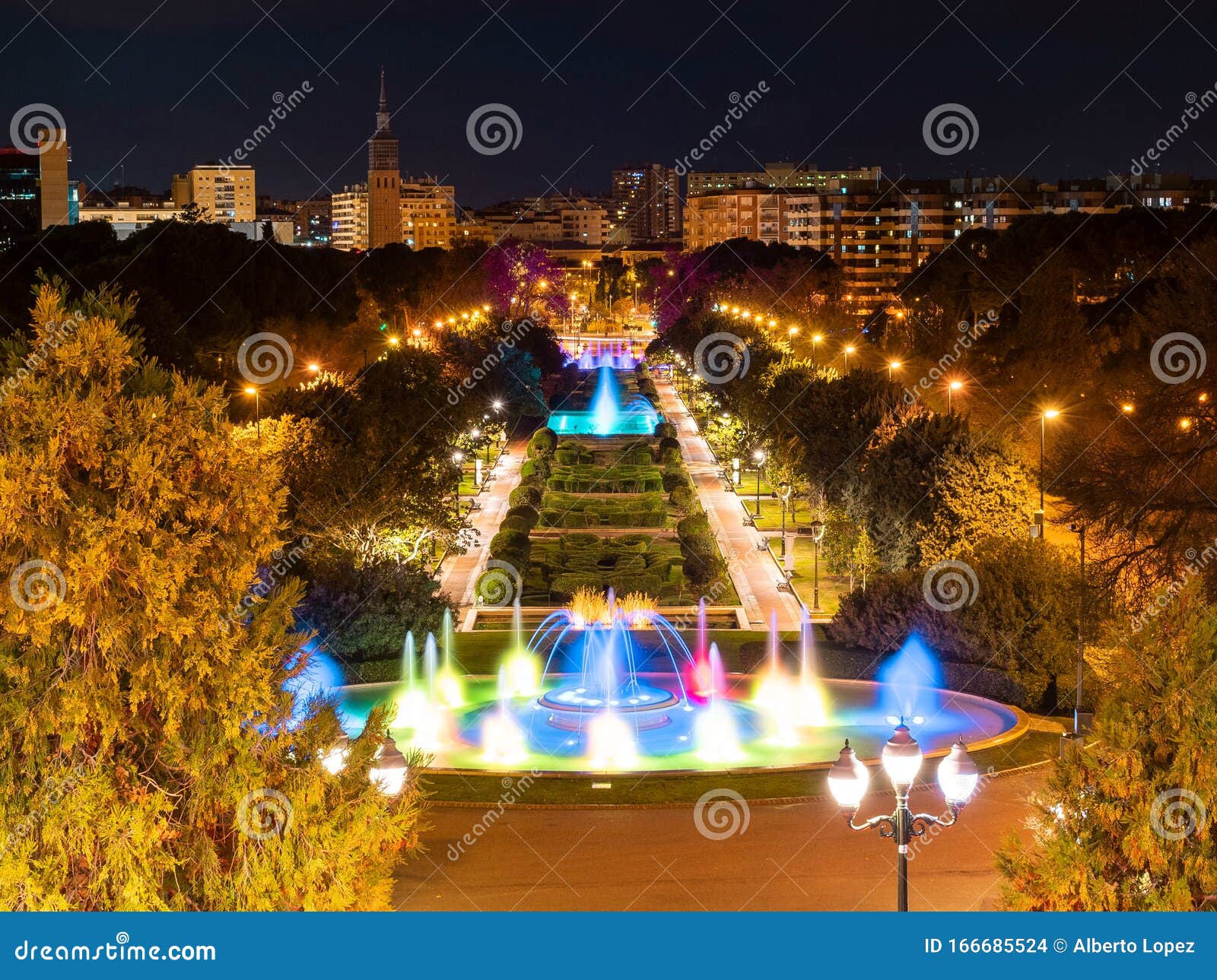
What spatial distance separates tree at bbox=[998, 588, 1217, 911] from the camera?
10883mm

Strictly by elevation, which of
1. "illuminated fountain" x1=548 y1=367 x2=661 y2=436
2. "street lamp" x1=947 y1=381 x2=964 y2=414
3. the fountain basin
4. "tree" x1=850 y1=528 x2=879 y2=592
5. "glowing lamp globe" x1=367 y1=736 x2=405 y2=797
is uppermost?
"illuminated fountain" x1=548 y1=367 x2=661 y2=436

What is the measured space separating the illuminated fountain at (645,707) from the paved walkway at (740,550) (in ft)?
14.4

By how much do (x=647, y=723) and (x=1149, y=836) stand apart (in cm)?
1340

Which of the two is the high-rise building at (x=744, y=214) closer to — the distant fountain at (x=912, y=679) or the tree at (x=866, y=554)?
the tree at (x=866, y=554)

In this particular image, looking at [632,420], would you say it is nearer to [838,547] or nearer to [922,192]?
[838,547]

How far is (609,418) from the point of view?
79.1 meters

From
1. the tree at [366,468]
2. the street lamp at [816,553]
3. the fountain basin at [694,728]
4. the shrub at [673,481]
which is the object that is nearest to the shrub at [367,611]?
the fountain basin at [694,728]

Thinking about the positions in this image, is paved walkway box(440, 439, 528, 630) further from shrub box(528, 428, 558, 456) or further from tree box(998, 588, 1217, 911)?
tree box(998, 588, 1217, 911)

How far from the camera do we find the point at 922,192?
5945 inches

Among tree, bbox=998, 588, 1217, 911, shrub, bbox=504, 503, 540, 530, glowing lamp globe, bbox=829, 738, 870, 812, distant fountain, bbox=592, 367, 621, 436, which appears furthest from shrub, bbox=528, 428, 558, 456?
glowing lamp globe, bbox=829, 738, 870, 812

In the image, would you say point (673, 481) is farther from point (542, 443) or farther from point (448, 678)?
point (448, 678)

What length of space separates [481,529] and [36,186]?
76.9 meters

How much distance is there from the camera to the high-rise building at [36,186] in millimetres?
94975

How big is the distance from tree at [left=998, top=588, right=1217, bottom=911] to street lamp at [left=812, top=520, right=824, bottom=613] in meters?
23.6
